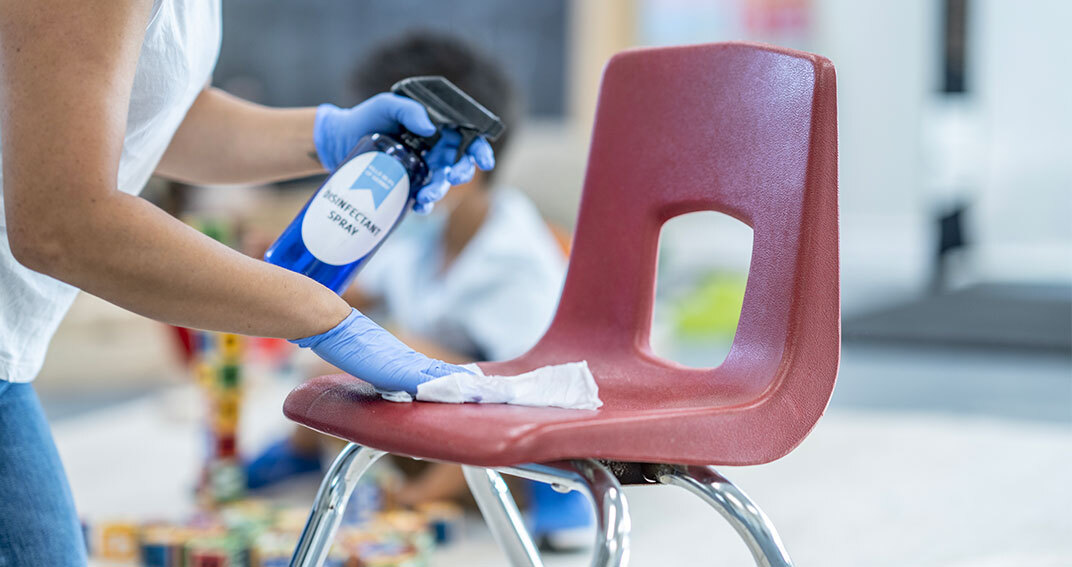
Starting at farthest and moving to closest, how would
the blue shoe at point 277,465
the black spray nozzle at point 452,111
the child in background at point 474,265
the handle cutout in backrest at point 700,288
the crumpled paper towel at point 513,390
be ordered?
the handle cutout in backrest at point 700,288 < the blue shoe at point 277,465 < the child in background at point 474,265 < the black spray nozzle at point 452,111 < the crumpled paper towel at point 513,390

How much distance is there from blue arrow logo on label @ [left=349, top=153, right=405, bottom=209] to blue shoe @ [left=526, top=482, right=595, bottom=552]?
852 millimetres

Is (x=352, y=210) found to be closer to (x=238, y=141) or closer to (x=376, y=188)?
(x=376, y=188)

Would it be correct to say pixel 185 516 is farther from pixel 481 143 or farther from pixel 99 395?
pixel 99 395

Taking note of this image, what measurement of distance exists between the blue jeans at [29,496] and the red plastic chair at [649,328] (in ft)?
0.66

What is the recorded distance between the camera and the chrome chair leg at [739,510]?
717 millimetres

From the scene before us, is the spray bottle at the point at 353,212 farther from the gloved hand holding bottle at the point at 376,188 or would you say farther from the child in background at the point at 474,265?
the child in background at the point at 474,265

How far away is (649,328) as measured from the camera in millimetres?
951

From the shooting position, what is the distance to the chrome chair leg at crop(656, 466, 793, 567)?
28.2 inches

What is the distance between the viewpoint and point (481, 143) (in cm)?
89

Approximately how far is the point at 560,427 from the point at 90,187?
0.98ft

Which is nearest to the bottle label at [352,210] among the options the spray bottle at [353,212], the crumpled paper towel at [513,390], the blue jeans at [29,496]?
the spray bottle at [353,212]

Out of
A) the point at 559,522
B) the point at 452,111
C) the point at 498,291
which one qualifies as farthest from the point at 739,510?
the point at 498,291

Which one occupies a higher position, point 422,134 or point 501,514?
point 422,134

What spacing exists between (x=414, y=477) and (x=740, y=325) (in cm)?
109
